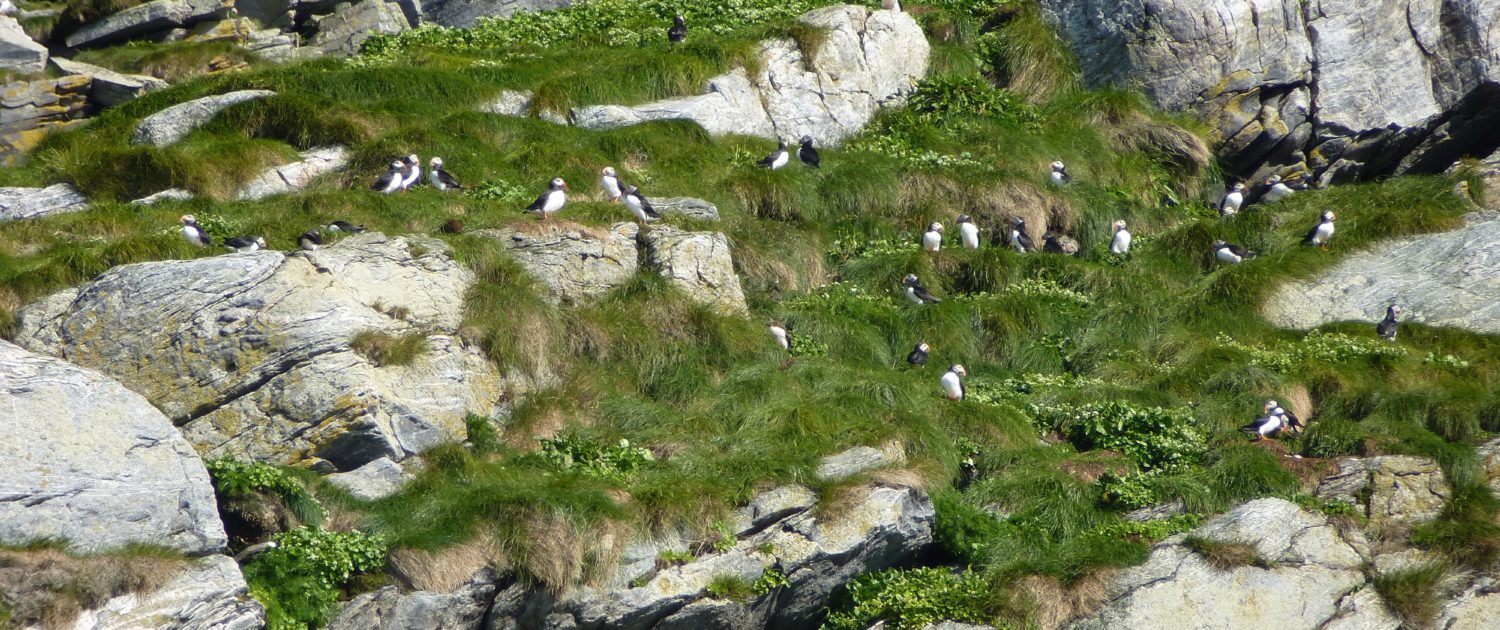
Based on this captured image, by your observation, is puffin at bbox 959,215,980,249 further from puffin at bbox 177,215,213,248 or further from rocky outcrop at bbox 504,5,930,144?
puffin at bbox 177,215,213,248

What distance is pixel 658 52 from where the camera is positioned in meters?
19.4

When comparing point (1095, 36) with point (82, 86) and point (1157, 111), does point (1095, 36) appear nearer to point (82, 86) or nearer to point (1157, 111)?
point (1157, 111)

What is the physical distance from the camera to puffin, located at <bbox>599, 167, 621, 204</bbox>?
1554cm

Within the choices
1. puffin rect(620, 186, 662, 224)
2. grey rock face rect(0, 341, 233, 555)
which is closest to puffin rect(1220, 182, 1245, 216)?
puffin rect(620, 186, 662, 224)

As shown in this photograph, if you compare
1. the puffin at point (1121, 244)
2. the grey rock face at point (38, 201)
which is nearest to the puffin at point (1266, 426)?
the puffin at point (1121, 244)

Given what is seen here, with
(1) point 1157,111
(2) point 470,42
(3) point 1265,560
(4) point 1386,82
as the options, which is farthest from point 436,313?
(4) point 1386,82

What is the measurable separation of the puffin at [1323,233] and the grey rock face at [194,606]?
40.3 feet

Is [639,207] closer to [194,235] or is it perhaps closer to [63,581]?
[194,235]

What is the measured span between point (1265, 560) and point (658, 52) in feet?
36.6

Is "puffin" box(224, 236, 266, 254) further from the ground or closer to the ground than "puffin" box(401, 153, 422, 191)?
further from the ground

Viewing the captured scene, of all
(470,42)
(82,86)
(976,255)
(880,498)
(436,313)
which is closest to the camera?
(880,498)

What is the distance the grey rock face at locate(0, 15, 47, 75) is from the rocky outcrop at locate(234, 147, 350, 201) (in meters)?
5.50

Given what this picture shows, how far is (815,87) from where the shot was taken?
1952 centimetres

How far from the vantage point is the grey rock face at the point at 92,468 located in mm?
9281
